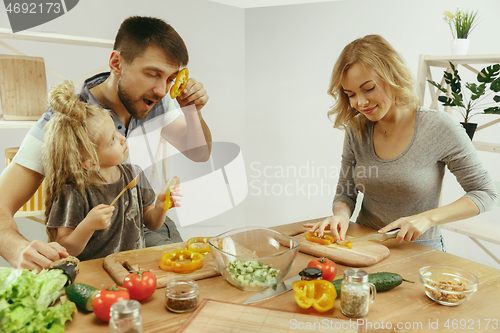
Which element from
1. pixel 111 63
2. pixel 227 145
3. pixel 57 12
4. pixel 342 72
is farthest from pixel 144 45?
pixel 227 145

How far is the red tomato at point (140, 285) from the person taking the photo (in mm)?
998

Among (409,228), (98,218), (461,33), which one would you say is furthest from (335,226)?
(461,33)

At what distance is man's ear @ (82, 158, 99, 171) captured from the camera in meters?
1.60

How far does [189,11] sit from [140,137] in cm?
168

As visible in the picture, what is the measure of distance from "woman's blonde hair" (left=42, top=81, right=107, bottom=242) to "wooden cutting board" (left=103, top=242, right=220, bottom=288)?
1.52ft

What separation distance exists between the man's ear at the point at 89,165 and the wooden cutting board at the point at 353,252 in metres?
0.90

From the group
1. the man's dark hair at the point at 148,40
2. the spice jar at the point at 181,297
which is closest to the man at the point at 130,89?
the man's dark hair at the point at 148,40

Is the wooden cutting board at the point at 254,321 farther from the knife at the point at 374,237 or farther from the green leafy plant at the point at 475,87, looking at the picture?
the green leafy plant at the point at 475,87

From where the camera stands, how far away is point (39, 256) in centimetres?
118

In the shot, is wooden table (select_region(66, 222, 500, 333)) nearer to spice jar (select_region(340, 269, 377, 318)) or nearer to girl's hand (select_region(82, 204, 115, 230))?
spice jar (select_region(340, 269, 377, 318))

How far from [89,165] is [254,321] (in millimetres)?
1031

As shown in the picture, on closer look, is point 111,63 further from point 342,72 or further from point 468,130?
point 468,130

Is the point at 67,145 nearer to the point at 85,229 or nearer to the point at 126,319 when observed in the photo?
the point at 85,229

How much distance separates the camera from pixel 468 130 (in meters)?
2.39
